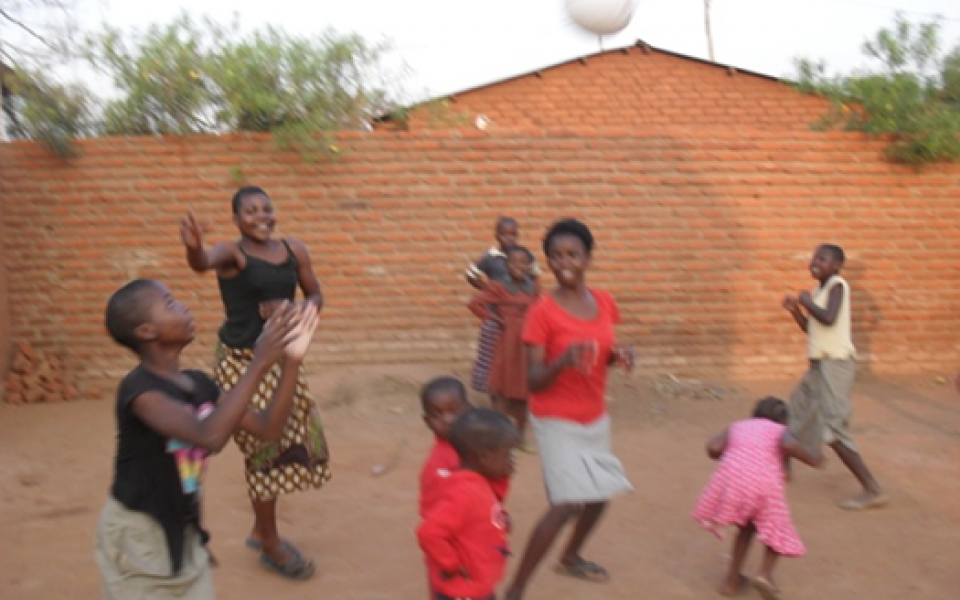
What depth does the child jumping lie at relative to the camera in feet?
17.5

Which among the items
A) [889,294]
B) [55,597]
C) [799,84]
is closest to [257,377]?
[55,597]

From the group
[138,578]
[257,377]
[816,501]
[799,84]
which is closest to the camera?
[257,377]

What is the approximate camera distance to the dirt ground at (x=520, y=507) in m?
4.32

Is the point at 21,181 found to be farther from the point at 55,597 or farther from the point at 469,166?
the point at 55,597

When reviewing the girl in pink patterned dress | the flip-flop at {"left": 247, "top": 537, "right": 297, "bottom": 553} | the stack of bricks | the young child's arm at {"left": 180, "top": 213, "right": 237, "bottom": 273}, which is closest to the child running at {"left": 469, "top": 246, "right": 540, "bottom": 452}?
the flip-flop at {"left": 247, "top": 537, "right": 297, "bottom": 553}

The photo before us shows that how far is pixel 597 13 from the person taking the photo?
12.3 meters

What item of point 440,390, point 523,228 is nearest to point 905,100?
point 523,228

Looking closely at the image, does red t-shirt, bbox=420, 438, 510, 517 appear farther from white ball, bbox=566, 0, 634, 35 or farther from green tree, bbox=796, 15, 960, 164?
white ball, bbox=566, 0, 634, 35

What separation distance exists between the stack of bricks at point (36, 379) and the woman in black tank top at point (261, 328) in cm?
422

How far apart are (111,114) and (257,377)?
6.87 m

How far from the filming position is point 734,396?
26.9ft

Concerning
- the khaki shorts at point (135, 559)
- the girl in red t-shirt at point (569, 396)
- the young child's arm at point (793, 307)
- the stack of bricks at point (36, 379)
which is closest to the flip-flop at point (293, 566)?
the girl in red t-shirt at point (569, 396)

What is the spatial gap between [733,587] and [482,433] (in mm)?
1907

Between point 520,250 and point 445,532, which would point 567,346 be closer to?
point 445,532
